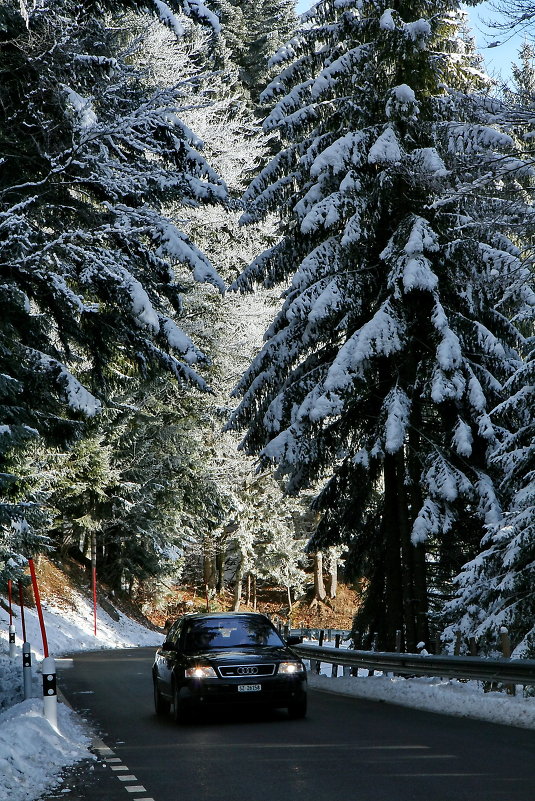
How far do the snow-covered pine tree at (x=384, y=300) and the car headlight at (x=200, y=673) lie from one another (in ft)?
18.5

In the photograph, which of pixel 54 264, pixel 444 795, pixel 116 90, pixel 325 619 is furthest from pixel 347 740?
pixel 325 619

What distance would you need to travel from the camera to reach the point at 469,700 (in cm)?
1410

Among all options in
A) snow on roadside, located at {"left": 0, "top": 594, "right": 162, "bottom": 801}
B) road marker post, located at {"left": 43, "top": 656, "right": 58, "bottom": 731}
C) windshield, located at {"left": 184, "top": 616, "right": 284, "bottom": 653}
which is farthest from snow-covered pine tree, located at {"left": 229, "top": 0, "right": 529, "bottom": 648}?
road marker post, located at {"left": 43, "top": 656, "right": 58, "bottom": 731}

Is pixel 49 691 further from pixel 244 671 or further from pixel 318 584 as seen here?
pixel 318 584

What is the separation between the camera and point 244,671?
12.9 m

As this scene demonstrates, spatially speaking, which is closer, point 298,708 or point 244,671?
point 244,671

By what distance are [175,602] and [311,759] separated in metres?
47.3

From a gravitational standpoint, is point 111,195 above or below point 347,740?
above

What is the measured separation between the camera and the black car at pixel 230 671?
1276cm

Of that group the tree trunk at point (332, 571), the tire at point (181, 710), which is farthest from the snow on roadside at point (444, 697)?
the tree trunk at point (332, 571)

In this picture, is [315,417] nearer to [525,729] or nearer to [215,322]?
[525,729]

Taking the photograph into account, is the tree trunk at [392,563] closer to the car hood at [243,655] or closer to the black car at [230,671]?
the black car at [230,671]

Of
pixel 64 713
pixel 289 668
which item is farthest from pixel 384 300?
pixel 64 713

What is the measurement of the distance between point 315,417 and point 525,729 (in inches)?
277
